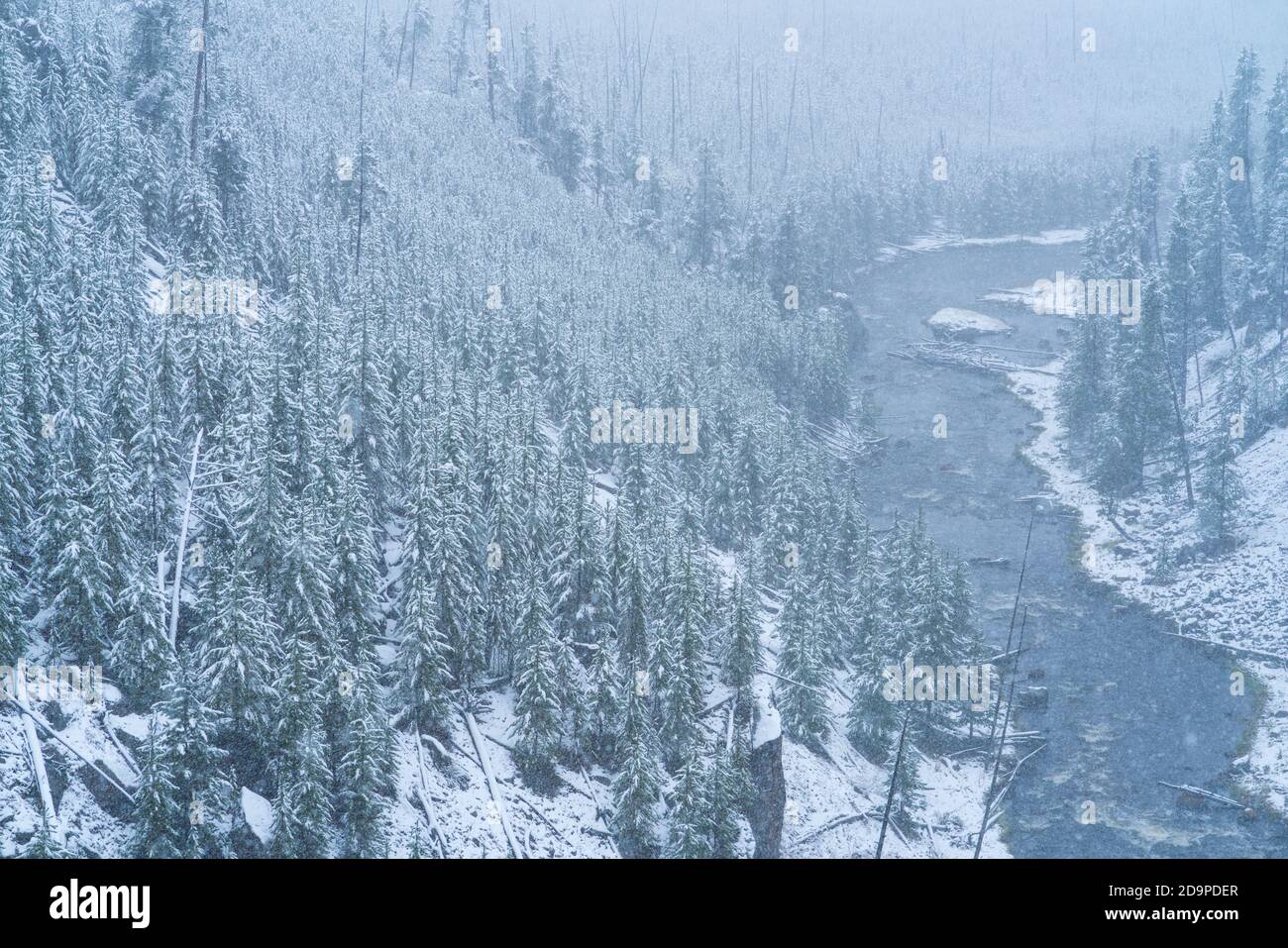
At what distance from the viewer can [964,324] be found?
107 m

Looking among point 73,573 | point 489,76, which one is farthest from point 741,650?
point 489,76

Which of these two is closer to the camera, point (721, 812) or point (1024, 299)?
point (721, 812)

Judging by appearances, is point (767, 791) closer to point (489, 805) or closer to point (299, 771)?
point (489, 805)

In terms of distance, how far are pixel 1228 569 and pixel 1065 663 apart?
15.3 m

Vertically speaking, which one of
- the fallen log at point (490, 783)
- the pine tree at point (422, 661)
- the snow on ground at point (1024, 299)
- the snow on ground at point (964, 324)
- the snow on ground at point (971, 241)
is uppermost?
the snow on ground at point (971, 241)

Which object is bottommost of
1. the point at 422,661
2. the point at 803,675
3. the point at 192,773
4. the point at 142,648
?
A: the point at 803,675

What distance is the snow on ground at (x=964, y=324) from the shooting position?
105688 millimetres

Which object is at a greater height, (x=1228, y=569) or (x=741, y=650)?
(x=741, y=650)

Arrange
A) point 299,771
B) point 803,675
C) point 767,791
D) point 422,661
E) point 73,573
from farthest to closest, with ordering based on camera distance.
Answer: point 803,675 → point 767,791 → point 422,661 → point 73,573 → point 299,771

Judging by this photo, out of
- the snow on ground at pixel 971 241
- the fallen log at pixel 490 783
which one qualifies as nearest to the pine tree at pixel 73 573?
the fallen log at pixel 490 783

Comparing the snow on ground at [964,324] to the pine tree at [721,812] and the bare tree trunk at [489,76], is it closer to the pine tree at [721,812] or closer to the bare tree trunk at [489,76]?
the bare tree trunk at [489,76]

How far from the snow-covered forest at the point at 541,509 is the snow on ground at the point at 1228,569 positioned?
1.04 feet
